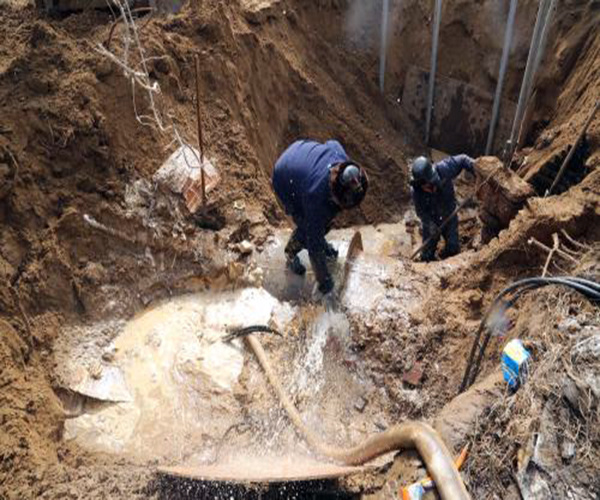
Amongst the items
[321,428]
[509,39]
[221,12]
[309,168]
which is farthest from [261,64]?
[321,428]

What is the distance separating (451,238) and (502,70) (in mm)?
2640

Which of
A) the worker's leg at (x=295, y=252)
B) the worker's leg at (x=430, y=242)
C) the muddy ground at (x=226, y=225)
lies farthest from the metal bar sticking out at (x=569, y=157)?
the worker's leg at (x=295, y=252)

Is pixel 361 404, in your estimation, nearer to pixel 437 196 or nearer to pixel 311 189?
pixel 311 189

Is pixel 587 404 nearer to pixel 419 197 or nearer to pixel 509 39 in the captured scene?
pixel 419 197

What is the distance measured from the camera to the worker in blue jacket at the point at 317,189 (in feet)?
14.0

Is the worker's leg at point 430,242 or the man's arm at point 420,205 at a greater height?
the man's arm at point 420,205

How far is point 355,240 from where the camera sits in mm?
5066

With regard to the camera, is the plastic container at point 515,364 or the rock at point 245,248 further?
the rock at point 245,248

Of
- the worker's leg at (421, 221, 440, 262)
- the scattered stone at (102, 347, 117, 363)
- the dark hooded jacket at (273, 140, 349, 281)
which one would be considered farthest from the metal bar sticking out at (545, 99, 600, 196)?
the scattered stone at (102, 347, 117, 363)

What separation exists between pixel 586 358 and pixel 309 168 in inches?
108

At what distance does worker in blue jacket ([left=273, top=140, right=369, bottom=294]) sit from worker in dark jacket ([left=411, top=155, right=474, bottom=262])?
126 centimetres

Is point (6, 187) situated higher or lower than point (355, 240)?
higher

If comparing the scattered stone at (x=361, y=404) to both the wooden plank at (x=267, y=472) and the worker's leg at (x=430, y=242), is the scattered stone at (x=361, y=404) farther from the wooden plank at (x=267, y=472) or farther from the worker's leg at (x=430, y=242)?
the worker's leg at (x=430, y=242)

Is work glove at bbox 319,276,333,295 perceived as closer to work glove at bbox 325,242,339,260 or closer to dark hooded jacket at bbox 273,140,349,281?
dark hooded jacket at bbox 273,140,349,281
